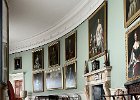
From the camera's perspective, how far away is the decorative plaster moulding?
41.5ft

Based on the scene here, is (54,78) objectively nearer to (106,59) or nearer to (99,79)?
(99,79)

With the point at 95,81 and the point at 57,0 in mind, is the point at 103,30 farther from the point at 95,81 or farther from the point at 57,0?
the point at 57,0

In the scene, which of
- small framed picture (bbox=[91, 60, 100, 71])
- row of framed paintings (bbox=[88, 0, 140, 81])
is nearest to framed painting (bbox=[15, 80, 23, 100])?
small framed picture (bbox=[91, 60, 100, 71])

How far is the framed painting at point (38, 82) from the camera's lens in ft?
64.4

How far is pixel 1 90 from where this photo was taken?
357 inches

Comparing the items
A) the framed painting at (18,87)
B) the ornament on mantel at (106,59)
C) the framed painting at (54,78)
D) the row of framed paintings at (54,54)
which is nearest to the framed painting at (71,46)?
the row of framed paintings at (54,54)

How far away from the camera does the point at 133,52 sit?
7.51 meters

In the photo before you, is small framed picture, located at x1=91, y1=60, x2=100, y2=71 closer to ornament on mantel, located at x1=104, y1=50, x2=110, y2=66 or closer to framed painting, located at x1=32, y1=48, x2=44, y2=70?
ornament on mantel, located at x1=104, y1=50, x2=110, y2=66

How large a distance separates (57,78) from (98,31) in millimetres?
6779

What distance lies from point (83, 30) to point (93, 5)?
1.89 meters

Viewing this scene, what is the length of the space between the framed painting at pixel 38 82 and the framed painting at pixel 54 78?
34.6 inches

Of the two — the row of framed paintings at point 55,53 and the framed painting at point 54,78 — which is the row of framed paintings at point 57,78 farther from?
the row of framed paintings at point 55,53

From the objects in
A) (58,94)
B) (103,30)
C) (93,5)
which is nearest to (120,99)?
(103,30)

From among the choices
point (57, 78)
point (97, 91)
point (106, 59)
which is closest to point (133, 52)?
point (106, 59)
